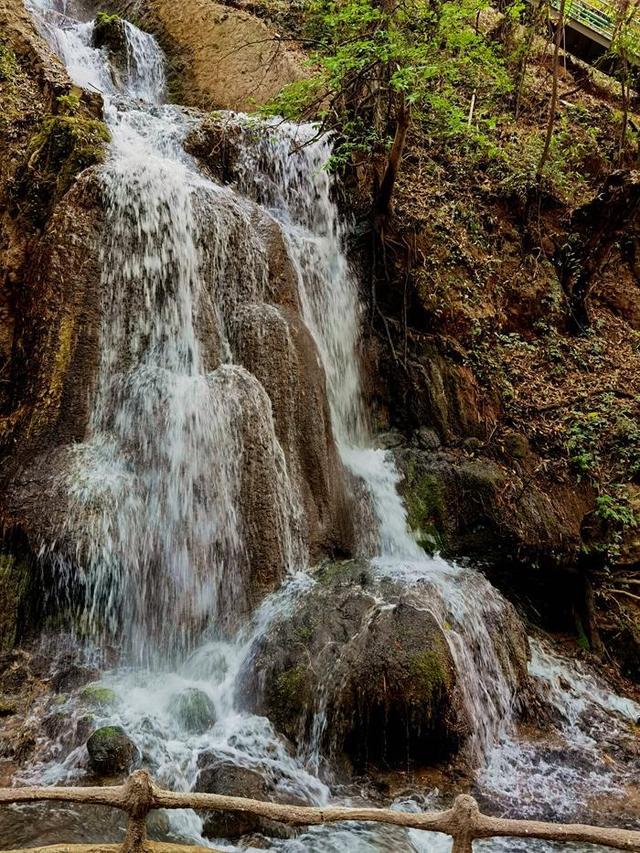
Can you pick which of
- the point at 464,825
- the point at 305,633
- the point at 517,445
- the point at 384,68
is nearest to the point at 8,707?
the point at 305,633

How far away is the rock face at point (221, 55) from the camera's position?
13.6 metres

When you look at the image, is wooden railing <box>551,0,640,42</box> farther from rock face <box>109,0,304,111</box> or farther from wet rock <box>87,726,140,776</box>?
wet rock <box>87,726,140,776</box>

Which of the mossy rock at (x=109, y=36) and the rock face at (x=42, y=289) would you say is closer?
the rock face at (x=42, y=289)

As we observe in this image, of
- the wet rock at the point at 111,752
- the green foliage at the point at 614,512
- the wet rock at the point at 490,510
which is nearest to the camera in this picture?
the wet rock at the point at 111,752

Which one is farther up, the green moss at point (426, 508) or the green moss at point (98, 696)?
the green moss at point (426, 508)

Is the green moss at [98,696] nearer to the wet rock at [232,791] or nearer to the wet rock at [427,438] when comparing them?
the wet rock at [232,791]

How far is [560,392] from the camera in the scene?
30.9 ft

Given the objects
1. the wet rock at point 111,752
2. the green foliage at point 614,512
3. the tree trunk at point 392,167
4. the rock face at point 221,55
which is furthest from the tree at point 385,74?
the wet rock at point 111,752

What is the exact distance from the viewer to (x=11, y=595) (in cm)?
583

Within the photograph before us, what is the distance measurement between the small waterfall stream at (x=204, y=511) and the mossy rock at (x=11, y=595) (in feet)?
1.62

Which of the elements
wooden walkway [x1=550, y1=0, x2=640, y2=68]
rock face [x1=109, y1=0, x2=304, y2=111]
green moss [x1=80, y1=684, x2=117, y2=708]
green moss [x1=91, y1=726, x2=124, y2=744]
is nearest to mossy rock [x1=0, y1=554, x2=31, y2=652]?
green moss [x1=80, y1=684, x2=117, y2=708]

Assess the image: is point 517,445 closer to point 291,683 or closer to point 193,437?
point 193,437

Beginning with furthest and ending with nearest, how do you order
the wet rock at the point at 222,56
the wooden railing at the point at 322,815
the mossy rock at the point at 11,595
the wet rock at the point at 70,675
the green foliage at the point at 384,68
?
the wet rock at the point at 222,56, the green foliage at the point at 384,68, the mossy rock at the point at 11,595, the wet rock at the point at 70,675, the wooden railing at the point at 322,815

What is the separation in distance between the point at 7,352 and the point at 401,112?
19.8 ft
